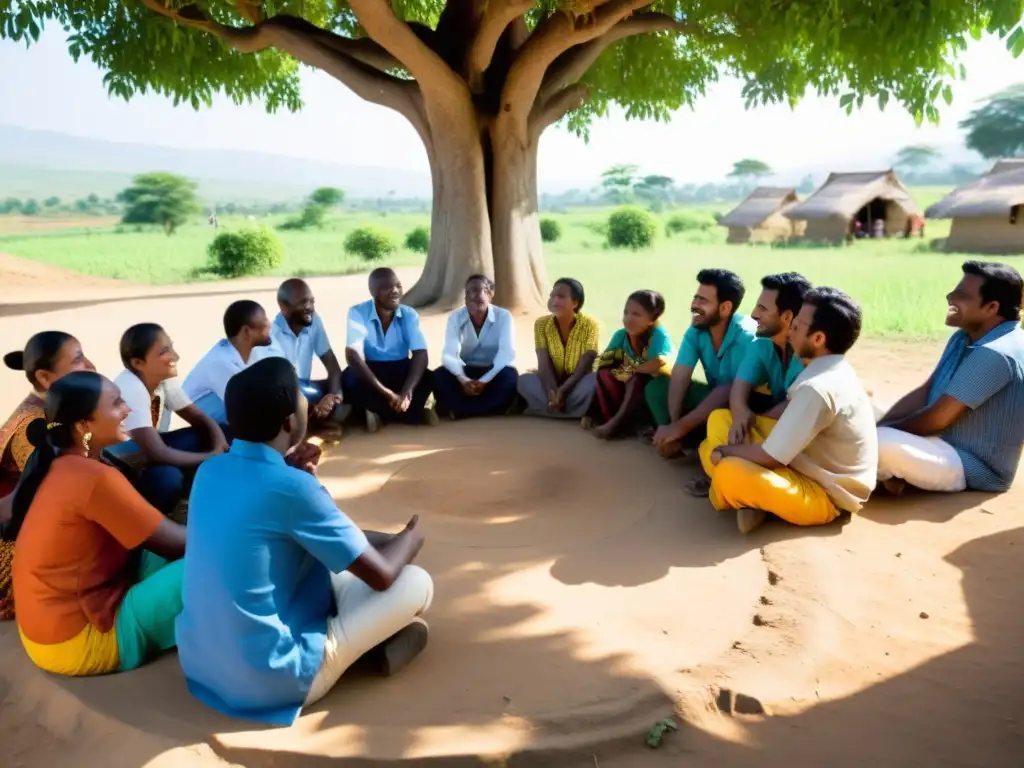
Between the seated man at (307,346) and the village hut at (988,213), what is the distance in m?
19.8

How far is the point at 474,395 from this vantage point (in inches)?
244

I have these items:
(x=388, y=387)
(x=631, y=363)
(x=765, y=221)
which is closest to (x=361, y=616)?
(x=631, y=363)

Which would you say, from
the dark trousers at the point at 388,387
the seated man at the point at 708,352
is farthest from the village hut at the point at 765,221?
the seated man at the point at 708,352

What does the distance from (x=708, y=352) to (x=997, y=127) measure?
69.4 meters

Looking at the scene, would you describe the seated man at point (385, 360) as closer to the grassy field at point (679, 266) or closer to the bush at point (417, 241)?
the grassy field at point (679, 266)

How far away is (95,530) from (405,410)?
3.38 m

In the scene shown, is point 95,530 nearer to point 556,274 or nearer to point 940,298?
point 940,298

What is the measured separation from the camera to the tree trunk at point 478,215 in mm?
10641

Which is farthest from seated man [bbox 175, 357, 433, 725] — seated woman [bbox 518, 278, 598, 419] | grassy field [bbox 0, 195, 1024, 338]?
grassy field [bbox 0, 195, 1024, 338]

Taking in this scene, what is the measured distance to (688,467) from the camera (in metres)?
5.12

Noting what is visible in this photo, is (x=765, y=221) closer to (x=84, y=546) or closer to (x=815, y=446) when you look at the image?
(x=815, y=446)

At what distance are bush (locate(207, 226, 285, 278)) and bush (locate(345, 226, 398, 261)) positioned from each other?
16.6ft

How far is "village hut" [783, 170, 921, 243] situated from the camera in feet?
80.8

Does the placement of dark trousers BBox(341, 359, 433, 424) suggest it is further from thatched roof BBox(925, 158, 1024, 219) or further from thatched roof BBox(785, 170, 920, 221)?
thatched roof BBox(785, 170, 920, 221)
